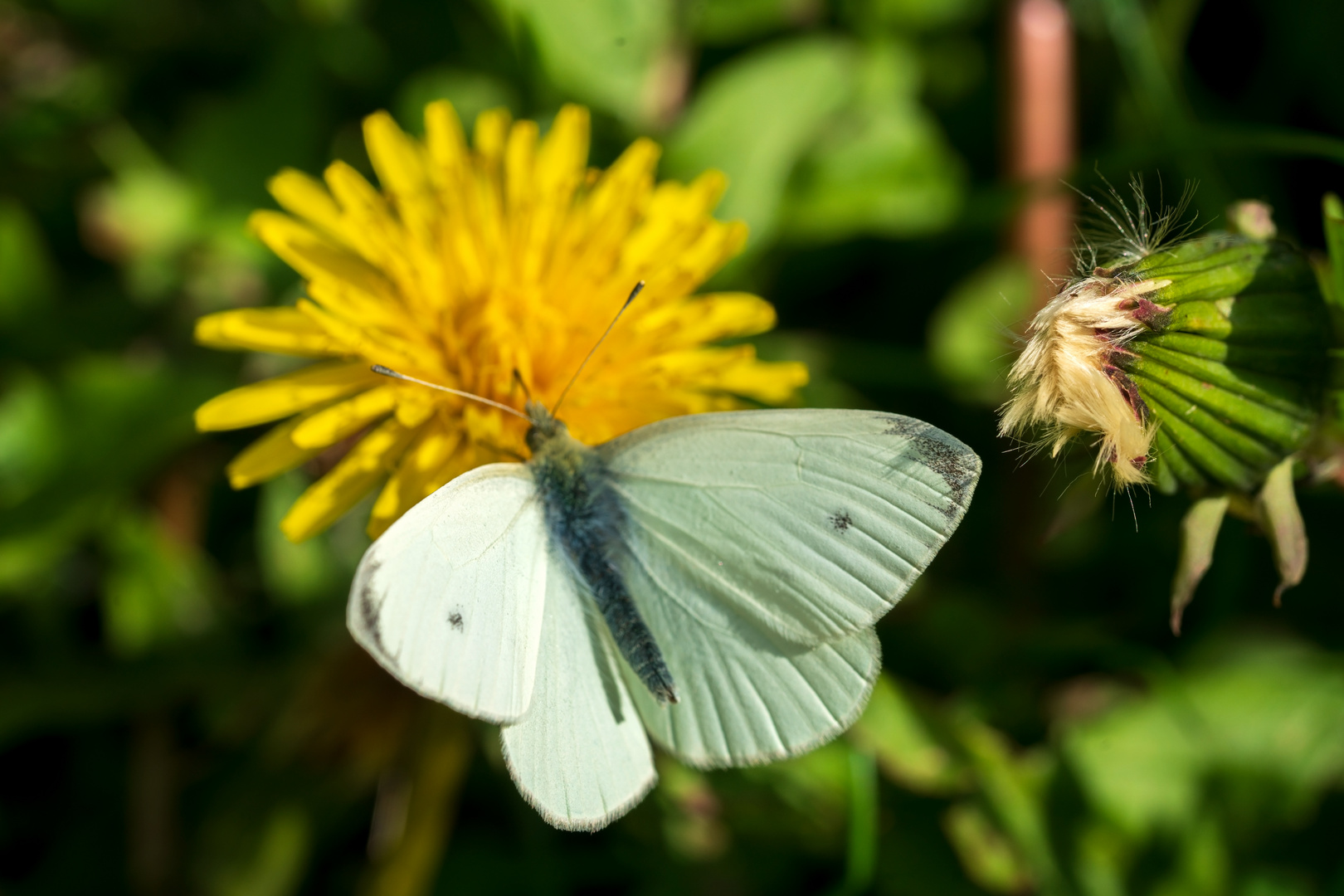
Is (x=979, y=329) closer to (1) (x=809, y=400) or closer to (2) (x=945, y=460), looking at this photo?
(1) (x=809, y=400)

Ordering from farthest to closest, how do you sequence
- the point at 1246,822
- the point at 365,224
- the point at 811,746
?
the point at 1246,822
the point at 365,224
the point at 811,746

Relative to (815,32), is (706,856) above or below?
below

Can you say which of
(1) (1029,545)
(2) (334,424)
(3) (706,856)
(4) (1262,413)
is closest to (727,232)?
(2) (334,424)

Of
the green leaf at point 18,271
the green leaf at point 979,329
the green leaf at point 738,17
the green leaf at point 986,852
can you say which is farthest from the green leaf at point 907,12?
the green leaf at point 18,271

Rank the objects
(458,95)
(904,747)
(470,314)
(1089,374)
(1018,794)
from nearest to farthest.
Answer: (1089,374), (470,314), (904,747), (1018,794), (458,95)

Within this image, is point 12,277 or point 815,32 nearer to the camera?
point 12,277

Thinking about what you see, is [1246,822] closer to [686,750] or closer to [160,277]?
[686,750]

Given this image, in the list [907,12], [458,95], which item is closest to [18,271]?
[458,95]
